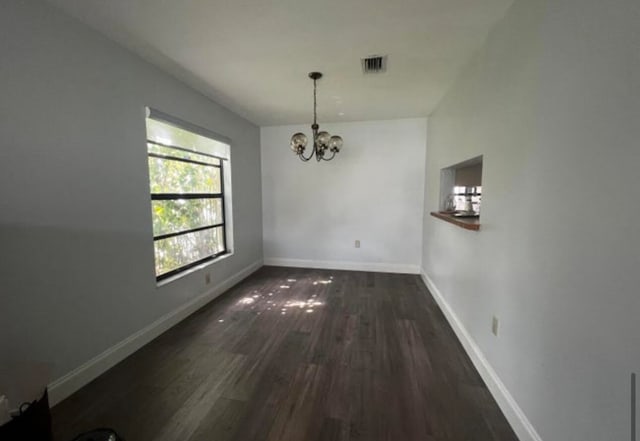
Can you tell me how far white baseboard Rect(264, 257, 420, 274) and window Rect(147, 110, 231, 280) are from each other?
1.23 m

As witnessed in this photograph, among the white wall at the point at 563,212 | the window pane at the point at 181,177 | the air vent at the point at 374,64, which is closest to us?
the white wall at the point at 563,212

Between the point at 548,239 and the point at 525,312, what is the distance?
44 cm

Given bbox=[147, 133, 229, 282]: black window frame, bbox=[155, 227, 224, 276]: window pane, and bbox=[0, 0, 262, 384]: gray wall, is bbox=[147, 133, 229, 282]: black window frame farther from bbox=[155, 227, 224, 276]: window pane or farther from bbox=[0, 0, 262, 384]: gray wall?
bbox=[0, 0, 262, 384]: gray wall

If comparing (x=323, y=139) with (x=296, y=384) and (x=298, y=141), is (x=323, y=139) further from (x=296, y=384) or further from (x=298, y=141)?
(x=296, y=384)

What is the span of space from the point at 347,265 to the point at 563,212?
3.52 metres

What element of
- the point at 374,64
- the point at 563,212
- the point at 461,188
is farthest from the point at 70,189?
the point at 461,188

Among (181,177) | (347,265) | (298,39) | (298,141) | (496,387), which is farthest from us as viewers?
(347,265)

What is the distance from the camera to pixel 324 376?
6.18 ft

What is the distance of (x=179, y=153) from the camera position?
2803 mm

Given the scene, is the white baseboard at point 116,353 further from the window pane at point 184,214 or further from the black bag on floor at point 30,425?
the window pane at point 184,214

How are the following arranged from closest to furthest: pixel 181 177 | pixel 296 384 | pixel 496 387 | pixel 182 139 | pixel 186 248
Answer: pixel 496 387 < pixel 296 384 < pixel 182 139 < pixel 181 177 < pixel 186 248

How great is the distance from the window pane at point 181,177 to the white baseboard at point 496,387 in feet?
10.0

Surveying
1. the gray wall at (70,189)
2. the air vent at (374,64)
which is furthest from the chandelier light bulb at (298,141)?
the gray wall at (70,189)

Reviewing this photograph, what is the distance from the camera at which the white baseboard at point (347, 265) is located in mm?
4309
